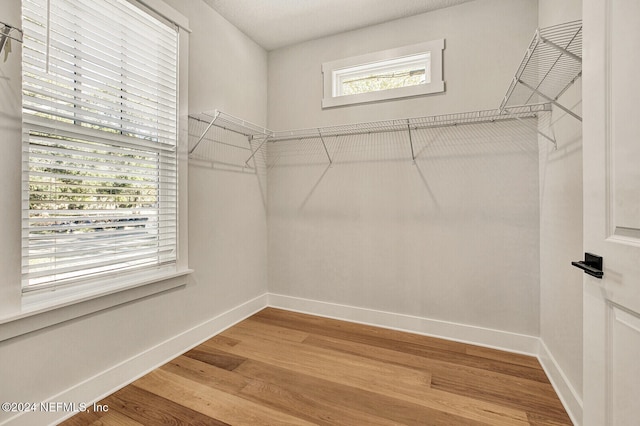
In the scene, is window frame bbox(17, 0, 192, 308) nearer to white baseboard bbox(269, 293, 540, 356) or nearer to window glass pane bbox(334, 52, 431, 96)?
white baseboard bbox(269, 293, 540, 356)

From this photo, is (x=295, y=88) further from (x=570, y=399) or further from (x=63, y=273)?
(x=570, y=399)

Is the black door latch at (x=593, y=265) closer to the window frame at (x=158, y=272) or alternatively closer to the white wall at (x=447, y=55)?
the white wall at (x=447, y=55)

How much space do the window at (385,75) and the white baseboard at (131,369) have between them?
207 cm

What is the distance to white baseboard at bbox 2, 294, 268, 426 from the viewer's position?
1.36 meters

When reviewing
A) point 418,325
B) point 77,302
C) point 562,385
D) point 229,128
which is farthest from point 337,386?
point 229,128

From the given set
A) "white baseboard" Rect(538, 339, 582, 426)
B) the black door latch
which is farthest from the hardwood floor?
the black door latch

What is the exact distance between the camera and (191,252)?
212 cm

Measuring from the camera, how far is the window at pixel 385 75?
2293 millimetres

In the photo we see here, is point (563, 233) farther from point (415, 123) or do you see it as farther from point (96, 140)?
point (96, 140)

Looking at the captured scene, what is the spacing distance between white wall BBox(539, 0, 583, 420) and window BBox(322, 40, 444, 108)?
0.71m

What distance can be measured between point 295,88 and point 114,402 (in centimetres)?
264

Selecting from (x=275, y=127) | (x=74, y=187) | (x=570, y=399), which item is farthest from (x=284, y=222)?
(x=570, y=399)

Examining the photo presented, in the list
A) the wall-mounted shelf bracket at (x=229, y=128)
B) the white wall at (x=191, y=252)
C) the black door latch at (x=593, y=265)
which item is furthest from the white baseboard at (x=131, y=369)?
the black door latch at (x=593, y=265)

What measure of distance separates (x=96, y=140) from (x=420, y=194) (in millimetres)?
2143
